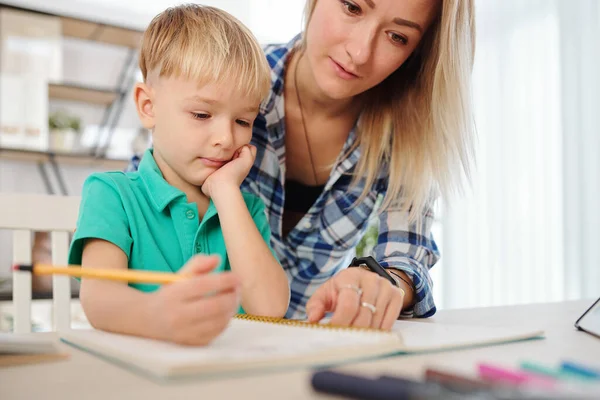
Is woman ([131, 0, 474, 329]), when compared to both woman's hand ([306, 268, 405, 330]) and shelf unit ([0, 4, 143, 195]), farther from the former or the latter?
shelf unit ([0, 4, 143, 195])

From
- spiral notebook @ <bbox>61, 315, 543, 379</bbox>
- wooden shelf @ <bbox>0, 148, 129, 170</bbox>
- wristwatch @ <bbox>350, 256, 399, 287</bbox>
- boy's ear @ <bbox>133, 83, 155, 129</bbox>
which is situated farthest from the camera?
wooden shelf @ <bbox>0, 148, 129, 170</bbox>

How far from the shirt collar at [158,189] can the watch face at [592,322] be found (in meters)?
0.59

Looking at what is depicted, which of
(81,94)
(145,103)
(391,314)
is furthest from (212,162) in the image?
(81,94)

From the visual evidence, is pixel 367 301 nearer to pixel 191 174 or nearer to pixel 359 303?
pixel 359 303

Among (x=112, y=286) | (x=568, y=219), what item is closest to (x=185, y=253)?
(x=112, y=286)

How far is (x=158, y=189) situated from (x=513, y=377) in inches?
25.1

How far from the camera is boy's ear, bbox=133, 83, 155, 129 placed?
91cm

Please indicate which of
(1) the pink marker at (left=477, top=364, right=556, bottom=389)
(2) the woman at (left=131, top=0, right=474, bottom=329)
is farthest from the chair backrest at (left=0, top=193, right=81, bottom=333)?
(1) the pink marker at (left=477, top=364, right=556, bottom=389)

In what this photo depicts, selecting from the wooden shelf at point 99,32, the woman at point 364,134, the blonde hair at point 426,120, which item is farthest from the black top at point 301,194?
the wooden shelf at point 99,32

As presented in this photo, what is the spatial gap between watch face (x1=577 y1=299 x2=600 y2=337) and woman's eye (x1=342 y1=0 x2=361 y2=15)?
0.65m

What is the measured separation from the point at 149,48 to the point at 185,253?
0.34 m

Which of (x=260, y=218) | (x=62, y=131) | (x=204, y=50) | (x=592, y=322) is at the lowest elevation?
(x=592, y=322)

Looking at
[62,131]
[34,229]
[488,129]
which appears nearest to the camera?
[34,229]

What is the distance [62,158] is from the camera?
2889 mm
